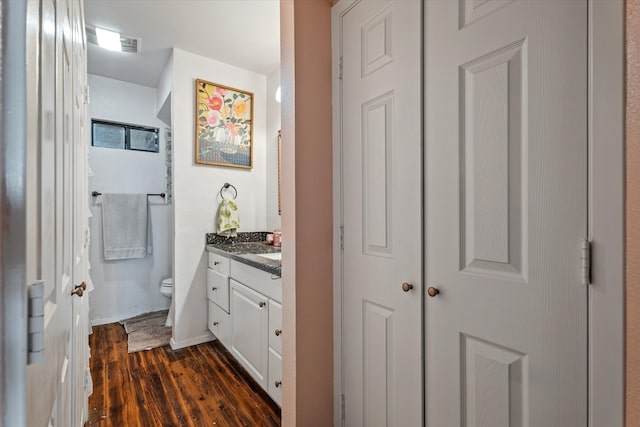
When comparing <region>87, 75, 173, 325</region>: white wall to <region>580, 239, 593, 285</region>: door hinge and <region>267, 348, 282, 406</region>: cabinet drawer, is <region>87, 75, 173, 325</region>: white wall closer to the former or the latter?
<region>267, 348, 282, 406</region>: cabinet drawer

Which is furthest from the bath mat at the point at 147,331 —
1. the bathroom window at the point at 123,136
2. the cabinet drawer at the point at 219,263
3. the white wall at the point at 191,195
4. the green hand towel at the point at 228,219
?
the bathroom window at the point at 123,136

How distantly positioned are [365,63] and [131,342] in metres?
2.99

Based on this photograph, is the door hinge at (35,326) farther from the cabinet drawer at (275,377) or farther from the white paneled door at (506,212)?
the cabinet drawer at (275,377)

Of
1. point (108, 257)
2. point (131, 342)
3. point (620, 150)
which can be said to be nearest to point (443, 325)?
point (620, 150)

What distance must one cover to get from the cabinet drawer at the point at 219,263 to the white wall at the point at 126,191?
2.71ft

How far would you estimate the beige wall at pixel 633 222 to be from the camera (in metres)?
0.55

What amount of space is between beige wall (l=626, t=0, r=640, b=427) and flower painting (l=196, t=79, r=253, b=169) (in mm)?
2685

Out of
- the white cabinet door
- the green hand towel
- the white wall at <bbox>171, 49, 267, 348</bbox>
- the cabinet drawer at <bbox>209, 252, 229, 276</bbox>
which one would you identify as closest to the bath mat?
the white wall at <bbox>171, 49, 267, 348</bbox>

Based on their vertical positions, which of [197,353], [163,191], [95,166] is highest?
[95,166]

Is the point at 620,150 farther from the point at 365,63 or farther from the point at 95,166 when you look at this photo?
the point at 95,166

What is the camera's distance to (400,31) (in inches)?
41.3

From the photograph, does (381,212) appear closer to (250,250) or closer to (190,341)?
(250,250)

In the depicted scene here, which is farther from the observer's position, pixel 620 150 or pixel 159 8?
pixel 159 8

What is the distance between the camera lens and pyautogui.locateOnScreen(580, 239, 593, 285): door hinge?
24.7 inches
